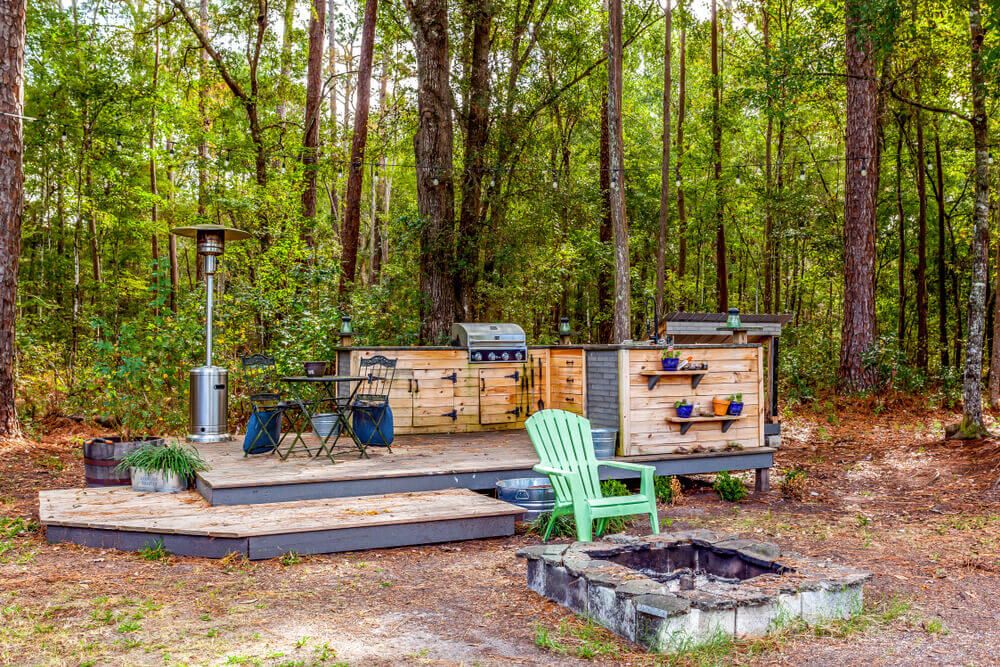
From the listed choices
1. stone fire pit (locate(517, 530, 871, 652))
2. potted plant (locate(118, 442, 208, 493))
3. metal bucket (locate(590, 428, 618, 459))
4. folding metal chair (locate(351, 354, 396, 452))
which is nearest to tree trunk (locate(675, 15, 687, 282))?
metal bucket (locate(590, 428, 618, 459))

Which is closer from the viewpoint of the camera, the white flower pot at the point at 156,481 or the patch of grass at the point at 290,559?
the patch of grass at the point at 290,559

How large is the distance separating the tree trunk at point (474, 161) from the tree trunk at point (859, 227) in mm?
5574

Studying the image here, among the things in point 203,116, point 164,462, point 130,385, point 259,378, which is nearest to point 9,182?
point 130,385

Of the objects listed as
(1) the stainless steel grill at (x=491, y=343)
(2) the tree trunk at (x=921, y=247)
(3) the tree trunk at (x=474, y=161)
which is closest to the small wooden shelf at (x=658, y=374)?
(1) the stainless steel grill at (x=491, y=343)

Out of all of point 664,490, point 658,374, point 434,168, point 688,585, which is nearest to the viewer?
point 688,585

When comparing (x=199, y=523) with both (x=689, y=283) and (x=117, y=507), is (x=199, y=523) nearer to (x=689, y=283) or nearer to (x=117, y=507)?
(x=117, y=507)

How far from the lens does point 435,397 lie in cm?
838

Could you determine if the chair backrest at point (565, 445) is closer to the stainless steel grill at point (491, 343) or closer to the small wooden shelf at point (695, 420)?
the small wooden shelf at point (695, 420)

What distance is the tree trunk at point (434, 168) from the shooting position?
10773 millimetres

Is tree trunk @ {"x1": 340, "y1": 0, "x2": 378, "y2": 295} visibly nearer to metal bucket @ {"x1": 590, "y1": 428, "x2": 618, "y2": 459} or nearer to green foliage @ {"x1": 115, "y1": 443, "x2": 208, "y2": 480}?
green foliage @ {"x1": 115, "y1": 443, "x2": 208, "y2": 480}

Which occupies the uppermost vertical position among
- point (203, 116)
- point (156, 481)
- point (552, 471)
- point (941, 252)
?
point (203, 116)

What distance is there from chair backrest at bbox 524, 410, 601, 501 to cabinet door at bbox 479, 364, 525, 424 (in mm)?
3160

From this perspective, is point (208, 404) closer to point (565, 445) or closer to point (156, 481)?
point (156, 481)

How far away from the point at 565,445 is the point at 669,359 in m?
1.93
